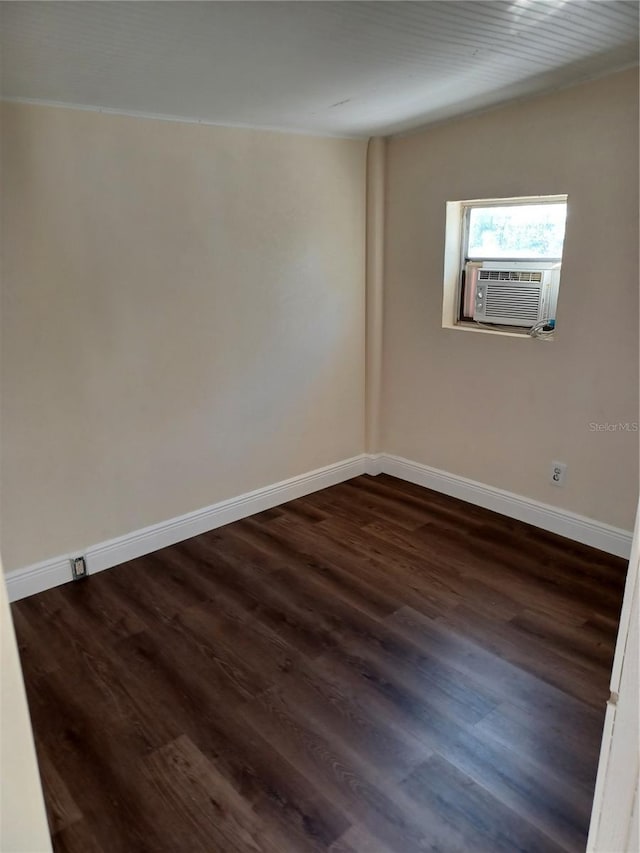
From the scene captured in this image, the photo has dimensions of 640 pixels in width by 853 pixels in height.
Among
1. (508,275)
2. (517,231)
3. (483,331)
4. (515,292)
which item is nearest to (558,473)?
(483,331)

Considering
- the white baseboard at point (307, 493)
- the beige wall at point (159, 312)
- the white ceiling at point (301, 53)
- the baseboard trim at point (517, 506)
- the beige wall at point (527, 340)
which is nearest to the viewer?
the white ceiling at point (301, 53)

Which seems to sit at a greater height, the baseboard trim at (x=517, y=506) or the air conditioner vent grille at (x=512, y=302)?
the air conditioner vent grille at (x=512, y=302)

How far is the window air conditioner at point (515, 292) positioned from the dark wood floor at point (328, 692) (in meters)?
1.23

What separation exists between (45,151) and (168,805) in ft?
8.20

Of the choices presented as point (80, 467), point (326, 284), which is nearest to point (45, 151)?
point (80, 467)

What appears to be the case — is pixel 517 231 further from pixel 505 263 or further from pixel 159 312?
pixel 159 312

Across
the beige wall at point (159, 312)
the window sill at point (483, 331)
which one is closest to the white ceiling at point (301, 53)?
the beige wall at point (159, 312)

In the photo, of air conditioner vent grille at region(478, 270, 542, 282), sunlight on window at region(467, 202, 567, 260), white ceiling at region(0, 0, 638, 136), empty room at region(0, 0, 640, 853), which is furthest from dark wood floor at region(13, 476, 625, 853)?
white ceiling at region(0, 0, 638, 136)

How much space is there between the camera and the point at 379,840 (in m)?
1.60

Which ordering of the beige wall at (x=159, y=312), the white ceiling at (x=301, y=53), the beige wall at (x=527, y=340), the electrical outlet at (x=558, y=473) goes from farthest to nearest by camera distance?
Result: the electrical outlet at (x=558, y=473), the beige wall at (x=527, y=340), the beige wall at (x=159, y=312), the white ceiling at (x=301, y=53)

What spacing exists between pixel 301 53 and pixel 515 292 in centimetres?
182

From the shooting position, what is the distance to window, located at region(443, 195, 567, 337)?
3096 mm

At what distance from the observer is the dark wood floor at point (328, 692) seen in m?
1.67

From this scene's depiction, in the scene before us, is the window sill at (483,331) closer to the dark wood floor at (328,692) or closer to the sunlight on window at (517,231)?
the sunlight on window at (517,231)
